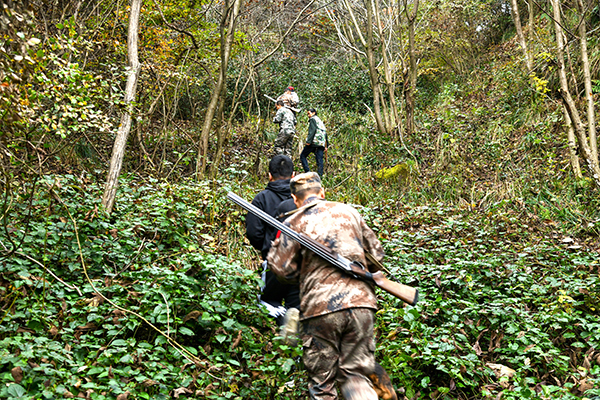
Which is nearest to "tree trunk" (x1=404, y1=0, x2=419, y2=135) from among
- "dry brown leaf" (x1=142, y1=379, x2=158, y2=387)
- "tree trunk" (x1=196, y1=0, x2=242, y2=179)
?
"tree trunk" (x1=196, y1=0, x2=242, y2=179)

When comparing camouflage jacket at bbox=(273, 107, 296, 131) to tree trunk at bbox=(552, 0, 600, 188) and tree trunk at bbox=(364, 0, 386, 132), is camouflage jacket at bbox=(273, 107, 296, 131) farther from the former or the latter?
tree trunk at bbox=(552, 0, 600, 188)

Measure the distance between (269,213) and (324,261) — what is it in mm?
1341

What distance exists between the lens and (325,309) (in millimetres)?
3014

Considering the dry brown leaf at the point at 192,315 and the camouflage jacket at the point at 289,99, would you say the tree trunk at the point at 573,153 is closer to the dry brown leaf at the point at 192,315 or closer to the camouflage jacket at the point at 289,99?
the camouflage jacket at the point at 289,99

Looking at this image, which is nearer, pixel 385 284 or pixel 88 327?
pixel 385 284

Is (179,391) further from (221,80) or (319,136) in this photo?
(319,136)

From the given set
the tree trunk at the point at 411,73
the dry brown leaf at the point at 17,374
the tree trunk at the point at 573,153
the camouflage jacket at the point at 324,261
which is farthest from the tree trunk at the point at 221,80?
the tree trunk at the point at 573,153

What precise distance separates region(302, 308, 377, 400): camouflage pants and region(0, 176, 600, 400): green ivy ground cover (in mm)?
291

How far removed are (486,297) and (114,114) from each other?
778 cm

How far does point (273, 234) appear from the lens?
4207 millimetres

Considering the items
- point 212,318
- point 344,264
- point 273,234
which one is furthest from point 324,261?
point 212,318

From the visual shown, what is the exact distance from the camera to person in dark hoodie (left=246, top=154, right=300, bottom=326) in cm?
404

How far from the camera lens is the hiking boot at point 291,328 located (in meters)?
3.27

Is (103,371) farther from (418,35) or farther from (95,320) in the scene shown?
(418,35)
